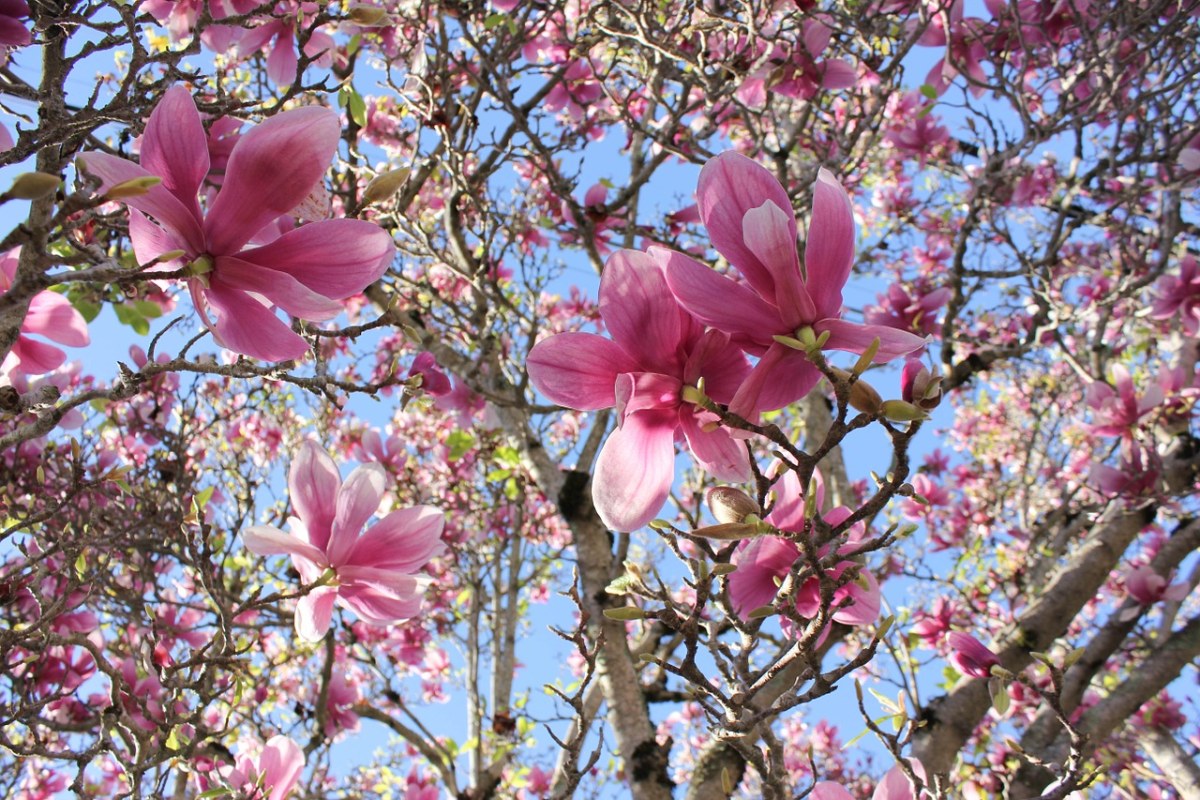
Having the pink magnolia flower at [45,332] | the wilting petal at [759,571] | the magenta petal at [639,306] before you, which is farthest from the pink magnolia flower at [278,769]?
the magenta petal at [639,306]

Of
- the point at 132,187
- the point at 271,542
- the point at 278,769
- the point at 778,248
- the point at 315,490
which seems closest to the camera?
the point at 132,187

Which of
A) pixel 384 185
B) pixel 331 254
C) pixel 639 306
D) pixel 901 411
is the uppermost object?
pixel 384 185

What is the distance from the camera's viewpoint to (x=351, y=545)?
1480 millimetres

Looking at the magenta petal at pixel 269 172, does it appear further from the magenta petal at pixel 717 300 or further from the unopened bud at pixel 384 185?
the magenta petal at pixel 717 300

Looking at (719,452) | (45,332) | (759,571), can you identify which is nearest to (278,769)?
(45,332)

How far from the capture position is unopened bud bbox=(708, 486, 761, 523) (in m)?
0.97

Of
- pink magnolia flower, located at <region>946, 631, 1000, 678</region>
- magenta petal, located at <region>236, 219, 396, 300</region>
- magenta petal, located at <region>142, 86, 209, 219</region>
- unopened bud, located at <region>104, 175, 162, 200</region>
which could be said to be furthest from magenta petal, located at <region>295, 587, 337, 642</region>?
pink magnolia flower, located at <region>946, 631, 1000, 678</region>

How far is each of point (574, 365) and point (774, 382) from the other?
0.25 meters

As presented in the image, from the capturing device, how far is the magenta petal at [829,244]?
926 mm

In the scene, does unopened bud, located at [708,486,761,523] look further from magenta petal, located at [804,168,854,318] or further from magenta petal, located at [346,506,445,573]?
magenta petal, located at [346,506,445,573]

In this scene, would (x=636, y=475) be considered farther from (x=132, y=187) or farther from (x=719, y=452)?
(x=132, y=187)

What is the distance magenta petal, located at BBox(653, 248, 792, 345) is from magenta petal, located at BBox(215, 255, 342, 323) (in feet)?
1.40

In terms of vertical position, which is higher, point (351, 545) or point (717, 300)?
point (351, 545)

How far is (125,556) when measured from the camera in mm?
2900
